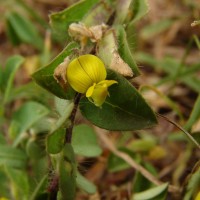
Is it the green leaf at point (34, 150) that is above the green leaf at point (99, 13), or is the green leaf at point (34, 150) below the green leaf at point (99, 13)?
below

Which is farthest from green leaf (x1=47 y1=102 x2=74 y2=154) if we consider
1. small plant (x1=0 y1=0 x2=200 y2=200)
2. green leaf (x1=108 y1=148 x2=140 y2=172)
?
green leaf (x1=108 y1=148 x2=140 y2=172)

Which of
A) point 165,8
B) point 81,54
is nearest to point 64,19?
point 81,54

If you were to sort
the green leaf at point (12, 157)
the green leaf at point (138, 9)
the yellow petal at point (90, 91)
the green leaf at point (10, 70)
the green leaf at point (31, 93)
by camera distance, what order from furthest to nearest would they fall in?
1. the green leaf at point (31, 93)
2. the green leaf at point (10, 70)
3. the green leaf at point (12, 157)
4. the green leaf at point (138, 9)
5. the yellow petal at point (90, 91)

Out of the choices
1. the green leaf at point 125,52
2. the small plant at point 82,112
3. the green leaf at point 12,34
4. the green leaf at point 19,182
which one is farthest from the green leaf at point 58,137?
the green leaf at point 12,34

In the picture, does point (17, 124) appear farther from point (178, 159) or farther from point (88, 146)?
point (178, 159)

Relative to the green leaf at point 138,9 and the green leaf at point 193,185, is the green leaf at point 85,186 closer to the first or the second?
the green leaf at point 193,185

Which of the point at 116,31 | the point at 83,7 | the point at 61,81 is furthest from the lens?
the point at 83,7
